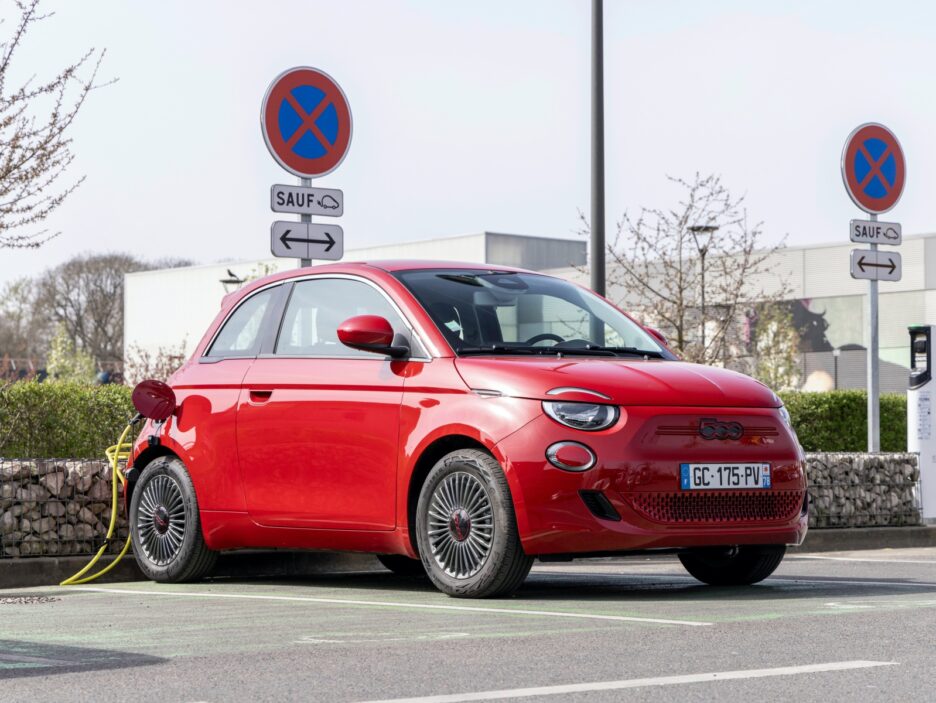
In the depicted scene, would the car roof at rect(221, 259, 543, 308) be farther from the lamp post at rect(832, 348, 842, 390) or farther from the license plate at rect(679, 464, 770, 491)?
the lamp post at rect(832, 348, 842, 390)

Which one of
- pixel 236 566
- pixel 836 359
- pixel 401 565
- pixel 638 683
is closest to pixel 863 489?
pixel 401 565

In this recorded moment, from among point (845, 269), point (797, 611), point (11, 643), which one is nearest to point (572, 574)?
point (797, 611)

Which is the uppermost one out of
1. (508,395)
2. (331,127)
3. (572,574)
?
(331,127)

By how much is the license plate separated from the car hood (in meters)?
0.31

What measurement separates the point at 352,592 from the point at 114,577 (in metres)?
1.97

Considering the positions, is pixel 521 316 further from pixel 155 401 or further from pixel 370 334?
pixel 155 401

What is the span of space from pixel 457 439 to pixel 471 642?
6.97ft

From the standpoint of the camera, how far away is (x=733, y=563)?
949 centimetres

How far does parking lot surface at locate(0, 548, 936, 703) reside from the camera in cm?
551

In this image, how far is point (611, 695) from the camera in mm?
5336

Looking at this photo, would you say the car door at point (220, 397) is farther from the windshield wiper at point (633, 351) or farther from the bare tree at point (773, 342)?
the bare tree at point (773, 342)

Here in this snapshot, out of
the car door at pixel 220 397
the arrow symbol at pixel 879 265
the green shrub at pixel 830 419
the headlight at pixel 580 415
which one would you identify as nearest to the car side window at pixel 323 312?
the car door at pixel 220 397

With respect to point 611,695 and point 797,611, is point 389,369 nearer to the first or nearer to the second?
point 797,611

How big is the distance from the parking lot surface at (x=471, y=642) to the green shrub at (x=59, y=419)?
4243mm
